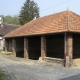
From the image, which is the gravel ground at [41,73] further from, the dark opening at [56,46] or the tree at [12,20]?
the tree at [12,20]

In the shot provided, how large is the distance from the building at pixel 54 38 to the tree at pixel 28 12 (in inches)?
1368

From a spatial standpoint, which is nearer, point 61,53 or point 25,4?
point 61,53

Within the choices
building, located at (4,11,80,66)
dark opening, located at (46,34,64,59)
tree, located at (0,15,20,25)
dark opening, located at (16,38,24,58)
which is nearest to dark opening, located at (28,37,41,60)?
building, located at (4,11,80,66)

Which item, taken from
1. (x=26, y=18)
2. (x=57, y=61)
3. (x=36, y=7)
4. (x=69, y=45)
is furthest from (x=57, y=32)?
(x=36, y=7)

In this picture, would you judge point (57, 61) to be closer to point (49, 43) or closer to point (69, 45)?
point (69, 45)

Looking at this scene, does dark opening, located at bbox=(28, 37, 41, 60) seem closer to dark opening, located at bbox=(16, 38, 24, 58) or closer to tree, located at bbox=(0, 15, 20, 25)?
dark opening, located at bbox=(16, 38, 24, 58)

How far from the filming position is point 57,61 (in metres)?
17.0

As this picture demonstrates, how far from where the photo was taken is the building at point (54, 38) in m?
16.2

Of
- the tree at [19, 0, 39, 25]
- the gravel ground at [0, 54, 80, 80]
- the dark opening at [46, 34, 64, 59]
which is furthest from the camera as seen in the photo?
the tree at [19, 0, 39, 25]

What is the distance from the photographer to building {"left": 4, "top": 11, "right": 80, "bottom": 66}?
53.2ft

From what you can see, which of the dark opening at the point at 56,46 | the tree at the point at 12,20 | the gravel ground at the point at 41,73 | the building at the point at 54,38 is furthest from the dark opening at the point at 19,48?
the tree at the point at 12,20

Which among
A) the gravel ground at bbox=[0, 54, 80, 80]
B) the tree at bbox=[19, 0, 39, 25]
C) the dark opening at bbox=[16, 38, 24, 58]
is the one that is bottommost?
the gravel ground at bbox=[0, 54, 80, 80]

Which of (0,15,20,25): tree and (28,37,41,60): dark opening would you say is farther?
(0,15,20,25): tree

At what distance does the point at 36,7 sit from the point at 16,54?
46.9 meters
